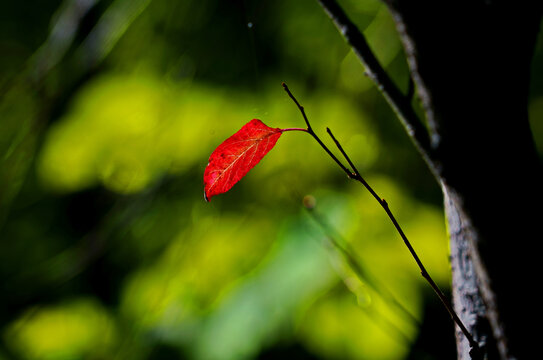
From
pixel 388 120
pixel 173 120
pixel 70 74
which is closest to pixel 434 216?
pixel 388 120

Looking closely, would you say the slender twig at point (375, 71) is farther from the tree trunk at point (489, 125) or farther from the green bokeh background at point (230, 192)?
the green bokeh background at point (230, 192)

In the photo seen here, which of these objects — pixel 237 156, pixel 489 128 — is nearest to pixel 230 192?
pixel 237 156

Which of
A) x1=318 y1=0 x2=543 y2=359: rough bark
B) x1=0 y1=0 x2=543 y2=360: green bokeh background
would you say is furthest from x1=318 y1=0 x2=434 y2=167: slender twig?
x1=0 y1=0 x2=543 y2=360: green bokeh background

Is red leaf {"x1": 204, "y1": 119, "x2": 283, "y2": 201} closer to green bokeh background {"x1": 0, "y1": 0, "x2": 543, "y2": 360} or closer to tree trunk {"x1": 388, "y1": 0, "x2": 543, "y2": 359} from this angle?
tree trunk {"x1": 388, "y1": 0, "x2": 543, "y2": 359}

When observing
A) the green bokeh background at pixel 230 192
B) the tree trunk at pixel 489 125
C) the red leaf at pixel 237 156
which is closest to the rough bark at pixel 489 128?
the tree trunk at pixel 489 125

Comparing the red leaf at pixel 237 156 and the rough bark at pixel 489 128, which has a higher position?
the red leaf at pixel 237 156

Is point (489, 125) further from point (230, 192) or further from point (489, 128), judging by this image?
point (230, 192)

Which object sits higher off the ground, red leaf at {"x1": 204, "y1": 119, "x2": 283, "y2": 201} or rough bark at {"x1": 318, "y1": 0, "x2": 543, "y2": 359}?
red leaf at {"x1": 204, "y1": 119, "x2": 283, "y2": 201}
